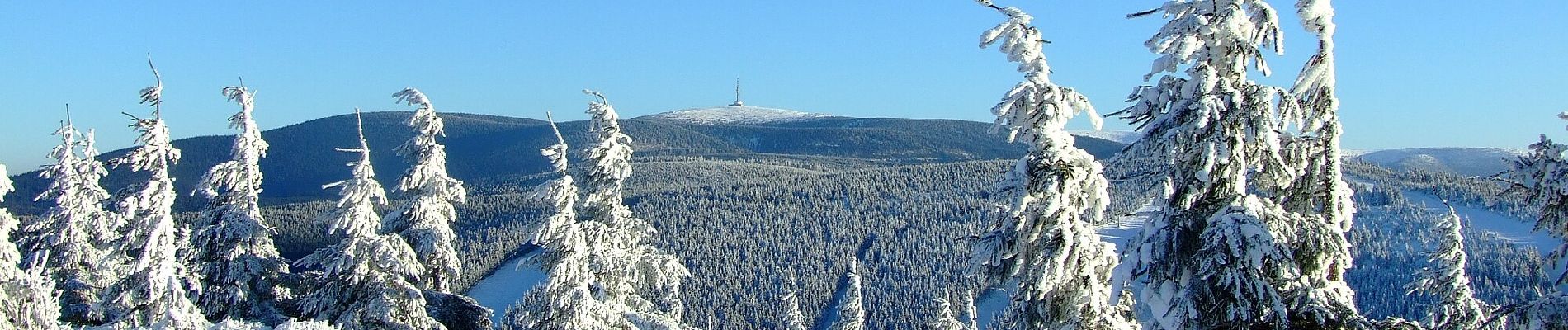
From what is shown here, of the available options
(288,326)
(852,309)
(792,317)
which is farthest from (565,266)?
(792,317)

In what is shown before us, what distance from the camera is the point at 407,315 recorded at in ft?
67.9

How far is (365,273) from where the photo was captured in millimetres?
20469

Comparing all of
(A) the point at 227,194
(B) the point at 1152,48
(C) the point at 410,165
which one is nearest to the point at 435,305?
(C) the point at 410,165

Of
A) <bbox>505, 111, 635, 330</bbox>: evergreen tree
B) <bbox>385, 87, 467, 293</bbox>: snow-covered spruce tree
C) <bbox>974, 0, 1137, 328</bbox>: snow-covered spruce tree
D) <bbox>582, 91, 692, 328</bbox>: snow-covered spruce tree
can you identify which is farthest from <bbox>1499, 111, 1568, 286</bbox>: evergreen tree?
<bbox>385, 87, 467, 293</bbox>: snow-covered spruce tree

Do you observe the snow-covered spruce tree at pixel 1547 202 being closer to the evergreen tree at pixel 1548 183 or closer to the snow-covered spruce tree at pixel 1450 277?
the evergreen tree at pixel 1548 183

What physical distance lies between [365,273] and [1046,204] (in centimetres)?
1423

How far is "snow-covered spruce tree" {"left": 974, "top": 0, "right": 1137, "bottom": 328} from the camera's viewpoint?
41.6 ft

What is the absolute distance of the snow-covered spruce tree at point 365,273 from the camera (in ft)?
66.8

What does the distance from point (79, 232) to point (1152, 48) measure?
28448 mm

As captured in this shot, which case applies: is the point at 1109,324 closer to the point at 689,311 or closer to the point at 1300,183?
the point at 1300,183

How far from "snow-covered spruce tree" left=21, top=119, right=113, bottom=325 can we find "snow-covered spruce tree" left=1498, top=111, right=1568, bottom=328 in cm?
2869

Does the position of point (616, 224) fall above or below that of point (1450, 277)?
above

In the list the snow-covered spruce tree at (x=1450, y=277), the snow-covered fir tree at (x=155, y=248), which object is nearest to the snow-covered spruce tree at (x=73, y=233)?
the snow-covered fir tree at (x=155, y=248)

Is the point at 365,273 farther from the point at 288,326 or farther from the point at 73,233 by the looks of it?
the point at 73,233
